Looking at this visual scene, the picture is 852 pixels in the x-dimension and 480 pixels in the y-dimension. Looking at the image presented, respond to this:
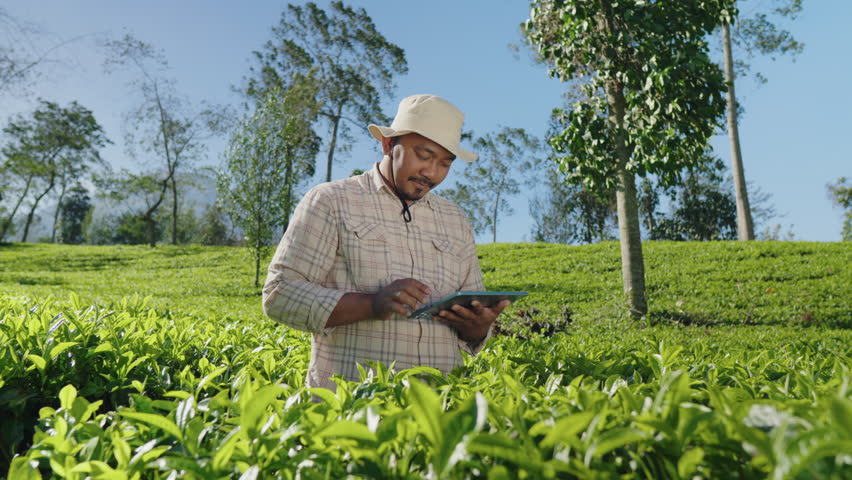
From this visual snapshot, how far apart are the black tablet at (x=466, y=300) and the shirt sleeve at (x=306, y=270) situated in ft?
1.17

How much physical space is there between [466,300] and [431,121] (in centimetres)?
79

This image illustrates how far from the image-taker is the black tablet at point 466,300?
2199 millimetres

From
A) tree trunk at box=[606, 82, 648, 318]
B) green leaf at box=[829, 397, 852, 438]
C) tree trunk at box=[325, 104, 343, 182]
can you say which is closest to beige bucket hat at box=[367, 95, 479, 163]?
green leaf at box=[829, 397, 852, 438]

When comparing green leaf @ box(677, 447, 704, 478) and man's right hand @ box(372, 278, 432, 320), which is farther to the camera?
man's right hand @ box(372, 278, 432, 320)

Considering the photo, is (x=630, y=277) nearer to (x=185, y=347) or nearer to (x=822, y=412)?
(x=185, y=347)

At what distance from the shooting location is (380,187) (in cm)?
257

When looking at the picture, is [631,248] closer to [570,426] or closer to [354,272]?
[354,272]

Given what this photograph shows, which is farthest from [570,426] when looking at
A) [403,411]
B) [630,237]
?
[630,237]

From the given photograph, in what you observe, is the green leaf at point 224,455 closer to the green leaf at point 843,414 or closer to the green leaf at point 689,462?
the green leaf at point 689,462

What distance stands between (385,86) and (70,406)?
2600cm

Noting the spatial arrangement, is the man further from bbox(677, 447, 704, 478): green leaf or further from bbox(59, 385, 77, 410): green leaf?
bbox(677, 447, 704, 478): green leaf

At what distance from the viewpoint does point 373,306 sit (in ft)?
7.38

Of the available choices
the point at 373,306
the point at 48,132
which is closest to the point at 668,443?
the point at 373,306

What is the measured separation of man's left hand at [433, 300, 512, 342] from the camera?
234cm
